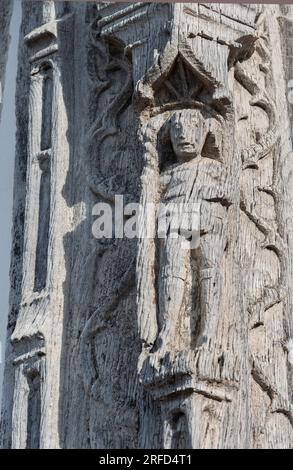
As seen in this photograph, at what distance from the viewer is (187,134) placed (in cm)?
Result: 821

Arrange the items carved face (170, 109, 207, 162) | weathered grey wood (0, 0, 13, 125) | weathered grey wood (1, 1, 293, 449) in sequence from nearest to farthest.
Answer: weathered grey wood (1, 1, 293, 449), carved face (170, 109, 207, 162), weathered grey wood (0, 0, 13, 125)

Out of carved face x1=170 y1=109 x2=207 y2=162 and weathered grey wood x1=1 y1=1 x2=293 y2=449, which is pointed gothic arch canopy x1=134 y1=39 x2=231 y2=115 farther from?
carved face x1=170 y1=109 x2=207 y2=162

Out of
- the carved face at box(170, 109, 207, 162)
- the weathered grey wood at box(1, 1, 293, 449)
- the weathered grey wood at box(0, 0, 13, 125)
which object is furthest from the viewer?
the weathered grey wood at box(0, 0, 13, 125)

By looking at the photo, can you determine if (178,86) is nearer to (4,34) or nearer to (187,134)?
(187,134)

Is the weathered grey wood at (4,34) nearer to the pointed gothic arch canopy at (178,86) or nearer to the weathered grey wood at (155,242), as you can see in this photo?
the weathered grey wood at (155,242)

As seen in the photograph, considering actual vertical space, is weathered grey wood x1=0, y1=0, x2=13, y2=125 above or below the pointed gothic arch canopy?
above

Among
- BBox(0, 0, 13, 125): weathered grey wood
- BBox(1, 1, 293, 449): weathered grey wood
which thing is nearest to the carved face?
BBox(1, 1, 293, 449): weathered grey wood

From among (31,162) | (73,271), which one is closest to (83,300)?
(73,271)

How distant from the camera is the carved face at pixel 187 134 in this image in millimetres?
8203

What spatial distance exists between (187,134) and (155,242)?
1.61ft

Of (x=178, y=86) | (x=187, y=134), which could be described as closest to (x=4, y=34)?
(x=178, y=86)

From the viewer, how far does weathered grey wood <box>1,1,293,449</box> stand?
7879 mm

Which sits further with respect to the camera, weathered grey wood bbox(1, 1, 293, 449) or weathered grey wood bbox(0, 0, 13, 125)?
weathered grey wood bbox(0, 0, 13, 125)

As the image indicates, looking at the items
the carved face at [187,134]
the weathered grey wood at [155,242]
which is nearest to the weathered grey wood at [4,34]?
the weathered grey wood at [155,242]
